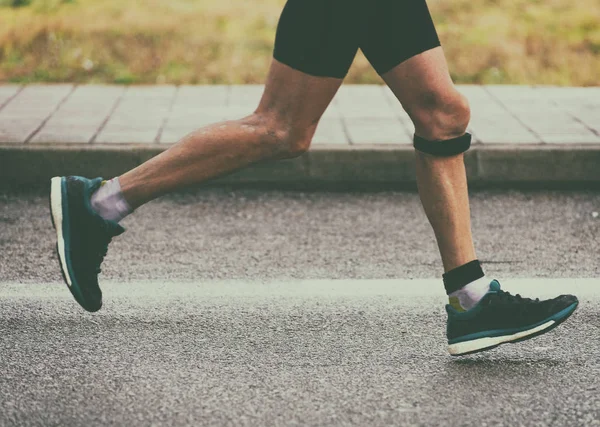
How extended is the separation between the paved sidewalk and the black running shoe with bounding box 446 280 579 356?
2272 millimetres

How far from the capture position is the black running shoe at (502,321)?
A: 3.17 metres

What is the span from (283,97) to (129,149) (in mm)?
2355

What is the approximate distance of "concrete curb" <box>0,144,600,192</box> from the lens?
5344mm

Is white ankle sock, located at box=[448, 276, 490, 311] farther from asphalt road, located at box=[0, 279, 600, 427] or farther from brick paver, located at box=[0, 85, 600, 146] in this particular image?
brick paver, located at box=[0, 85, 600, 146]

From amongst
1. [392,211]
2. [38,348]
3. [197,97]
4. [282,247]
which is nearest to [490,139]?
[392,211]

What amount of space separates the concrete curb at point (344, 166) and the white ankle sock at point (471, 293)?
7.31ft

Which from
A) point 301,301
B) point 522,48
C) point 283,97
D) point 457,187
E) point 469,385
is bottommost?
point 522,48

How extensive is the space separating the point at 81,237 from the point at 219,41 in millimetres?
5716

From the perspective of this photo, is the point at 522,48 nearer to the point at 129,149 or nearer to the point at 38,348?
the point at 129,149

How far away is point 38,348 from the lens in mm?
3295

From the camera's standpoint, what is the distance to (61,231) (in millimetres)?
3264

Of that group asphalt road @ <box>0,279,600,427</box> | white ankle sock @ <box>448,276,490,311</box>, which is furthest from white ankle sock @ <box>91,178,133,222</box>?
white ankle sock @ <box>448,276,490,311</box>

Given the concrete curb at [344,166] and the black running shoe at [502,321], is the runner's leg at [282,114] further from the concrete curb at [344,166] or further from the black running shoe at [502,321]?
the concrete curb at [344,166]

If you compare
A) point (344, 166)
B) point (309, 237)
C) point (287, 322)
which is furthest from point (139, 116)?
point (287, 322)
